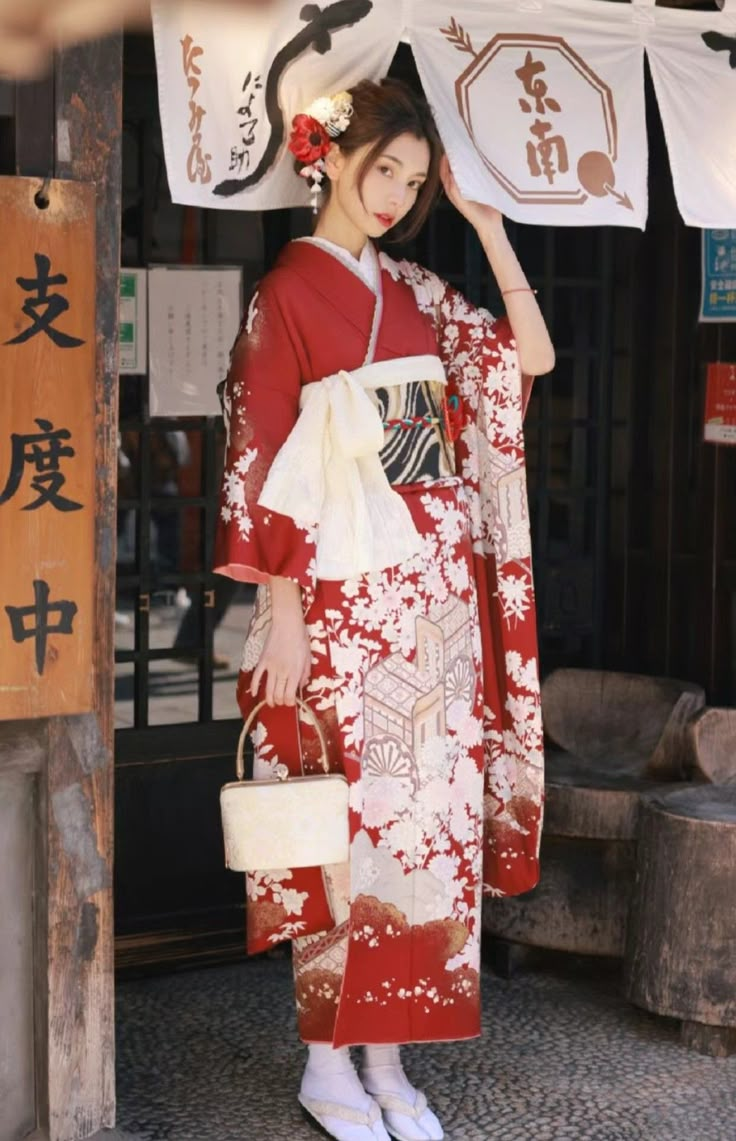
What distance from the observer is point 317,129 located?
436cm

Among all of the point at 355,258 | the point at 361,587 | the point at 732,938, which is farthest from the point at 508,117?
the point at 732,938

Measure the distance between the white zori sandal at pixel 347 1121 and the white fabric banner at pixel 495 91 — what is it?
7.91 feet

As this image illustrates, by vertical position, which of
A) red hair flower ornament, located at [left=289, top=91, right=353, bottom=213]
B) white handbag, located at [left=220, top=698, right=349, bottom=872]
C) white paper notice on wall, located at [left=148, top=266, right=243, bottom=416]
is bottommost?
white handbag, located at [left=220, top=698, right=349, bottom=872]

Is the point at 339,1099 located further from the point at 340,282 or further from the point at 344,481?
the point at 340,282

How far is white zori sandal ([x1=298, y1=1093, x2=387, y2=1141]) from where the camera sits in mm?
4434

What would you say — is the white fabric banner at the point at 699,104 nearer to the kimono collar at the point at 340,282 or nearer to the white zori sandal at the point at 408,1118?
the kimono collar at the point at 340,282

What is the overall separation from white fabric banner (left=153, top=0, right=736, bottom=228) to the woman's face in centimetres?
10

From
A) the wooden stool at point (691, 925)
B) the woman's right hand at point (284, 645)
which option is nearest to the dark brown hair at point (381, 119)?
the woman's right hand at point (284, 645)

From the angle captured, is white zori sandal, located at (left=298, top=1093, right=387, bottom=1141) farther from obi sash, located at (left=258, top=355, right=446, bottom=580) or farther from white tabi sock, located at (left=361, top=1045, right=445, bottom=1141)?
obi sash, located at (left=258, top=355, right=446, bottom=580)

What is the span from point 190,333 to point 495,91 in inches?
63.0

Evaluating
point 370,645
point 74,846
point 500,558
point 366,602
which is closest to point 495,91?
point 500,558

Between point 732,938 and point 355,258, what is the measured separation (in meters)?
2.33

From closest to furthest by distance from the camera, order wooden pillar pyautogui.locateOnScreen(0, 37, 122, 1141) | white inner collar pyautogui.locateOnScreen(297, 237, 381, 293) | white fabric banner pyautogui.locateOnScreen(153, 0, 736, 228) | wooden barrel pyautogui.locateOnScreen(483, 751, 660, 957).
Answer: wooden pillar pyautogui.locateOnScreen(0, 37, 122, 1141) < white fabric banner pyautogui.locateOnScreen(153, 0, 736, 228) < white inner collar pyautogui.locateOnScreen(297, 237, 381, 293) < wooden barrel pyautogui.locateOnScreen(483, 751, 660, 957)

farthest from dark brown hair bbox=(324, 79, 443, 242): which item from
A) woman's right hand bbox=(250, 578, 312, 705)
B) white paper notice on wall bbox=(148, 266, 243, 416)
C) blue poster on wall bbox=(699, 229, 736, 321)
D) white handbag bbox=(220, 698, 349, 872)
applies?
blue poster on wall bbox=(699, 229, 736, 321)
